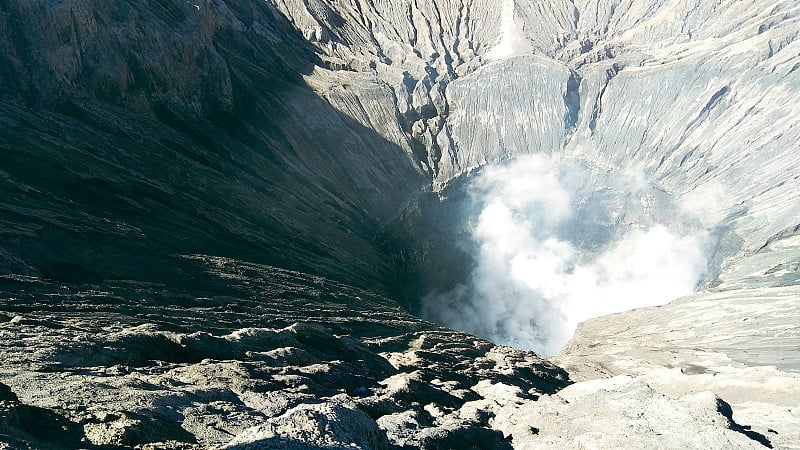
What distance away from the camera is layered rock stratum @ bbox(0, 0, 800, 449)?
1595 cm

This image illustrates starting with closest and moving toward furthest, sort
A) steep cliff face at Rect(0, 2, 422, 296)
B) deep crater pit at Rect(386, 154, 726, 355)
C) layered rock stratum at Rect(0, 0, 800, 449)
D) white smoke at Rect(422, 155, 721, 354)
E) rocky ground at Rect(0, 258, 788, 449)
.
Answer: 1. rocky ground at Rect(0, 258, 788, 449)
2. layered rock stratum at Rect(0, 0, 800, 449)
3. steep cliff face at Rect(0, 2, 422, 296)
4. deep crater pit at Rect(386, 154, 726, 355)
5. white smoke at Rect(422, 155, 721, 354)

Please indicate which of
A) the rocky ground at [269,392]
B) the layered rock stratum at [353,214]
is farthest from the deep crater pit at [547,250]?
the rocky ground at [269,392]

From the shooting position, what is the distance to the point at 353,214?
64125mm

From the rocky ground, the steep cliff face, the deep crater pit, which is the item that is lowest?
the rocky ground

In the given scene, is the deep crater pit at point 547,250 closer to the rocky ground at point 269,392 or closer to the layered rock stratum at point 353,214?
the layered rock stratum at point 353,214

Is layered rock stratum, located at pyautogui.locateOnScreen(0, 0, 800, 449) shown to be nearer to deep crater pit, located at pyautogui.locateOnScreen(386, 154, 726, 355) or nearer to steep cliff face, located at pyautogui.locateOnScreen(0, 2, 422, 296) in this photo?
steep cliff face, located at pyautogui.locateOnScreen(0, 2, 422, 296)

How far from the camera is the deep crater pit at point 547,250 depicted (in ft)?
205

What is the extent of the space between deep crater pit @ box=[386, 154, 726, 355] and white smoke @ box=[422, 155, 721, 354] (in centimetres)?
12

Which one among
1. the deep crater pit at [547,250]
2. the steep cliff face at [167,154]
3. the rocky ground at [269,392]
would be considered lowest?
the rocky ground at [269,392]

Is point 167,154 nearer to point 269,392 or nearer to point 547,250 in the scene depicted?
point 269,392

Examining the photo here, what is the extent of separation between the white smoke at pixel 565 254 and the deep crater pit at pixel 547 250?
12 cm

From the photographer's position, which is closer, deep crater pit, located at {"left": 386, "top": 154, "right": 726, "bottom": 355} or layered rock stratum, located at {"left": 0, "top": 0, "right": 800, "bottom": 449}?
layered rock stratum, located at {"left": 0, "top": 0, "right": 800, "bottom": 449}

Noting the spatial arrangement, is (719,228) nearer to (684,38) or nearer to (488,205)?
(488,205)

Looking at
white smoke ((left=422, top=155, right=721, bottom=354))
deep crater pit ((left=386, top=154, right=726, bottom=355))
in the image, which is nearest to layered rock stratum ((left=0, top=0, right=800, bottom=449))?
deep crater pit ((left=386, top=154, right=726, bottom=355))
